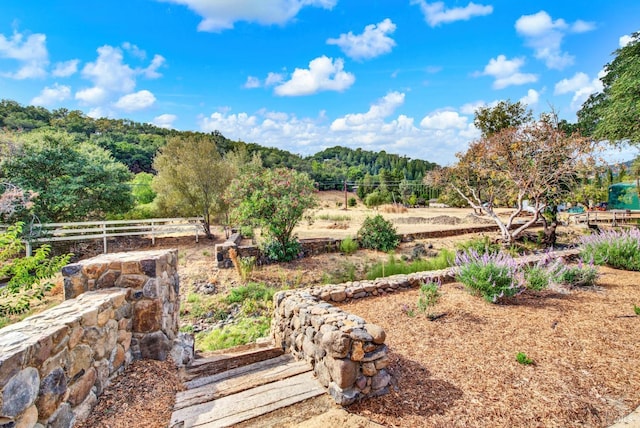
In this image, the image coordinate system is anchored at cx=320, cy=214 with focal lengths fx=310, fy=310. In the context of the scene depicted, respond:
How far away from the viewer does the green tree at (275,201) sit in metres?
9.38

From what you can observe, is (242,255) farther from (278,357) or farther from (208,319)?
(278,357)

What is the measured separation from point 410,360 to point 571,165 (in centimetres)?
982

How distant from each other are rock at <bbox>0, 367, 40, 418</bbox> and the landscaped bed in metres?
2.09

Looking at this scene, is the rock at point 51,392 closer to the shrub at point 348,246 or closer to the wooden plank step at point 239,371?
the wooden plank step at point 239,371

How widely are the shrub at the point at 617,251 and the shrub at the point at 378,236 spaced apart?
547 centimetres

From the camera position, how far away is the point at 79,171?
12.0m

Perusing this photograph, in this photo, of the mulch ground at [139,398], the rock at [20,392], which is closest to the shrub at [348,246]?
the mulch ground at [139,398]

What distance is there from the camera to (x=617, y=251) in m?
6.70

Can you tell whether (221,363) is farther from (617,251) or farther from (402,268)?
(617,251)

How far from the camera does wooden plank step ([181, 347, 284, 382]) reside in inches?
128

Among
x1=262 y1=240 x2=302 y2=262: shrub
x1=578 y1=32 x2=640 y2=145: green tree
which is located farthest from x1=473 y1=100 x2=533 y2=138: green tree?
x1=262 y1=240 x2=302 y2=262: shrub

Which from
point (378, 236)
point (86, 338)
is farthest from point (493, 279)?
point (378, 236)

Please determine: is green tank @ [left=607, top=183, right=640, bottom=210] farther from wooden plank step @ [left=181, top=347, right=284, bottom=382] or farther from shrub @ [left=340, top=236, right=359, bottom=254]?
wooden plank step @ [left=181, top=347, right=284, bottom=382]

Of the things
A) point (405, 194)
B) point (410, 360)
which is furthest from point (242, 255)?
point (405, 194)
